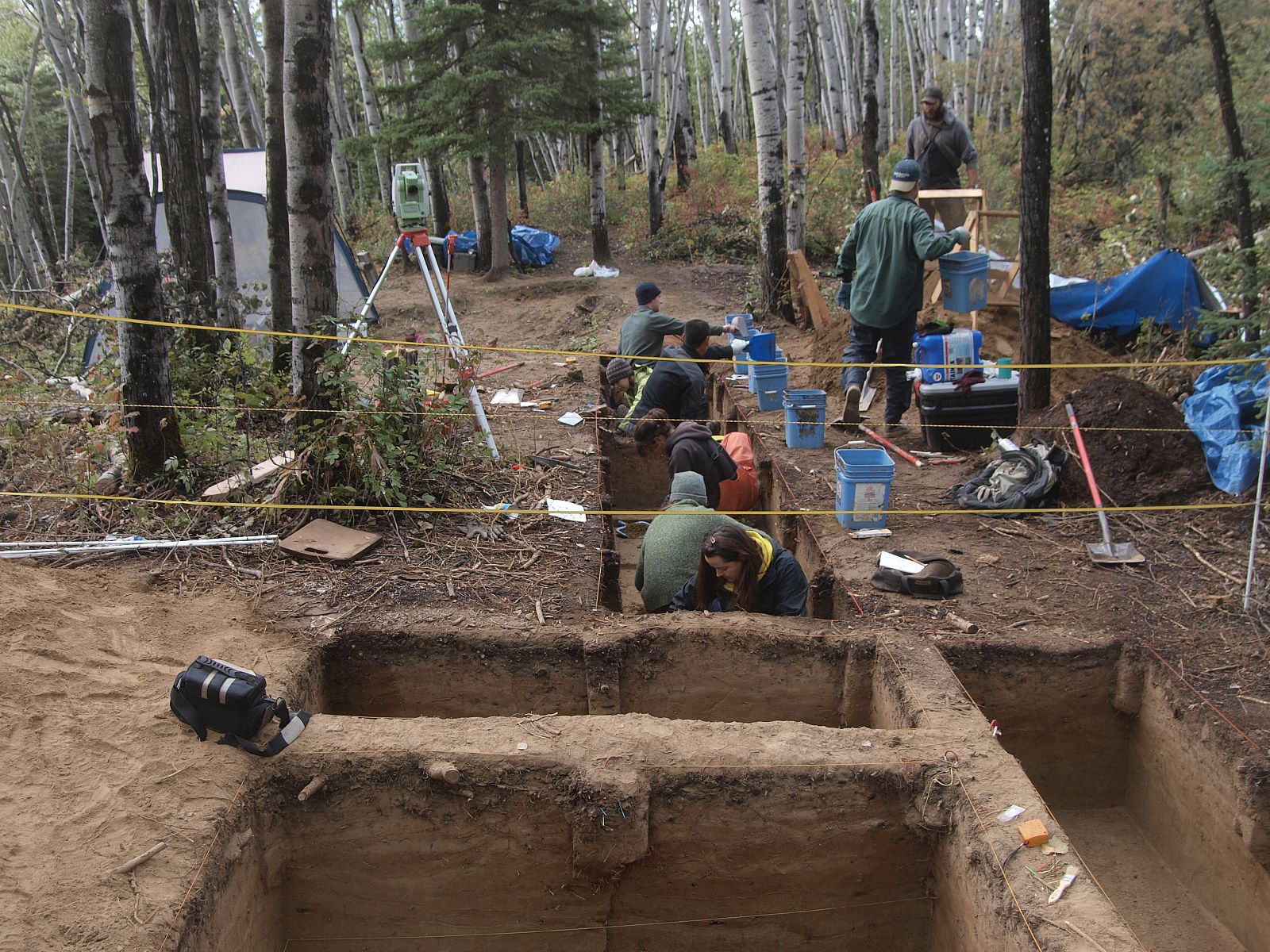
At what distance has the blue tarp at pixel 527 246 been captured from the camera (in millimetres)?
17078

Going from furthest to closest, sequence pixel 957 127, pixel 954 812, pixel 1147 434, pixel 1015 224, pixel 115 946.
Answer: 1. pixel 1015 224
2. pixel 957 127
3. pixel 1147 434
4. pixel 954 812
5. pixel 115 946

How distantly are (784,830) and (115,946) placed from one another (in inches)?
87.5

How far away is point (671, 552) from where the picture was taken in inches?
187

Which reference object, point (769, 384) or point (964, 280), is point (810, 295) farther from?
point (964, 280)

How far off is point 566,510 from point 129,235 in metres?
2.94

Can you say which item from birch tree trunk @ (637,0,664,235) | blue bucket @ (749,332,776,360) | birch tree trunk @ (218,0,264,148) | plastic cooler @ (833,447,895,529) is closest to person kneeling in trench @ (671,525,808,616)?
plastic cooler @ (833,447,895,529)

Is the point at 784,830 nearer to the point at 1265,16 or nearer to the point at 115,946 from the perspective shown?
the point at 115,946

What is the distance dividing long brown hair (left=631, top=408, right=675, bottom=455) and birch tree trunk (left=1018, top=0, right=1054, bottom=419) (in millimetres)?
2618

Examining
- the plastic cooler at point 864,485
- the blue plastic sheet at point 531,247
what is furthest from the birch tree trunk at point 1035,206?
the blue plastic sheet at point 531,247

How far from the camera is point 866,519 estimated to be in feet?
18.3

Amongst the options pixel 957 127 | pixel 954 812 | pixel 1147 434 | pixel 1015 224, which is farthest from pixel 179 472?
pixel 1015 224

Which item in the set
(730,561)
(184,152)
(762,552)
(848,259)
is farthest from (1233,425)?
(184,152)

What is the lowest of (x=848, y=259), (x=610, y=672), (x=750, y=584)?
(x=610, y=672)

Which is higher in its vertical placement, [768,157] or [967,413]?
[768,157]
